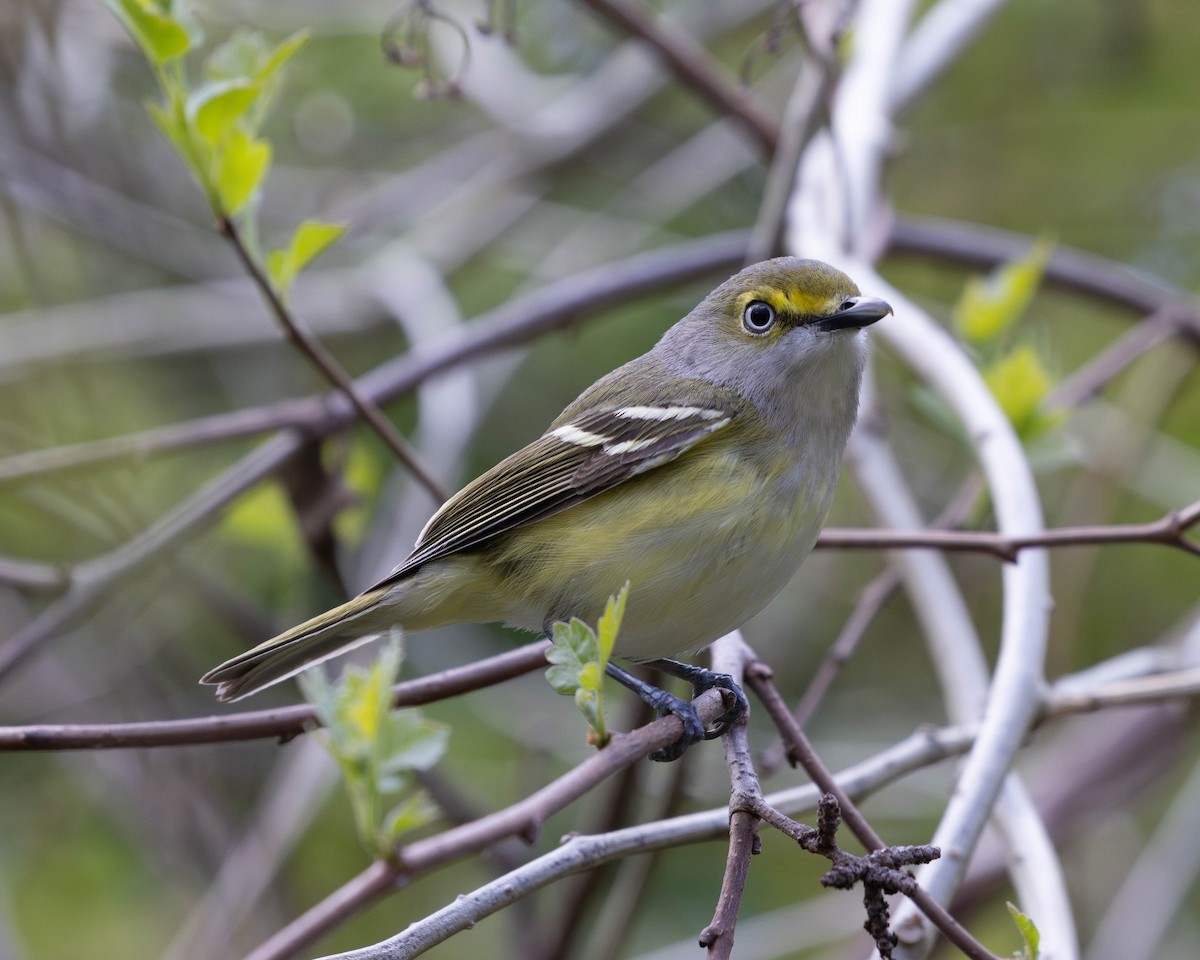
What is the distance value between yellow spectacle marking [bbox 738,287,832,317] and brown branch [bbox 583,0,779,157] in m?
1.08

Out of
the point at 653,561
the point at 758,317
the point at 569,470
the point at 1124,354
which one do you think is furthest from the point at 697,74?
the point at 653,561

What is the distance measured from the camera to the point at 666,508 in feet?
8.14

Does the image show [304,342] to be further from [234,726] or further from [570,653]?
[570,653]

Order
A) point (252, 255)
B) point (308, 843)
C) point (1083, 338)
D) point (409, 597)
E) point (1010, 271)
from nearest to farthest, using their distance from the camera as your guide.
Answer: point (252, 255) < point (409, 597) < point (1010, 271) < point (308, 843) < point (1083, 338)

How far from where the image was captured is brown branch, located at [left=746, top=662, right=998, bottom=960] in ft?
4.64

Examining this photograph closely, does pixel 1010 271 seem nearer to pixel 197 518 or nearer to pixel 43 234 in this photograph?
pixel 197 518

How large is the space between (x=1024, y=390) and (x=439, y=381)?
5.56ft

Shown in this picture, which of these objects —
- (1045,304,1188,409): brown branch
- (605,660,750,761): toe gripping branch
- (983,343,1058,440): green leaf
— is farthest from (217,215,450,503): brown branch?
(1045,304,1188,409): brown branch

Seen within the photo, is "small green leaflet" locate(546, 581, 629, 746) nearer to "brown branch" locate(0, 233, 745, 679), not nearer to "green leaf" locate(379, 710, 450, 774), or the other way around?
"green leaf" locate(379, 710, 450, 774)

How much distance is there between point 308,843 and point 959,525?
2.55 meters

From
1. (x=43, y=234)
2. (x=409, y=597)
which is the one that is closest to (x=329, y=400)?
(x=409, y=597)

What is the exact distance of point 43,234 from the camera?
4820 millimetres

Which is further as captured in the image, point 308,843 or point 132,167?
point 132,167

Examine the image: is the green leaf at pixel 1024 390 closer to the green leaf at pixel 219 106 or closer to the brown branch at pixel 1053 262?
the brown branch at pixel 1053 262
